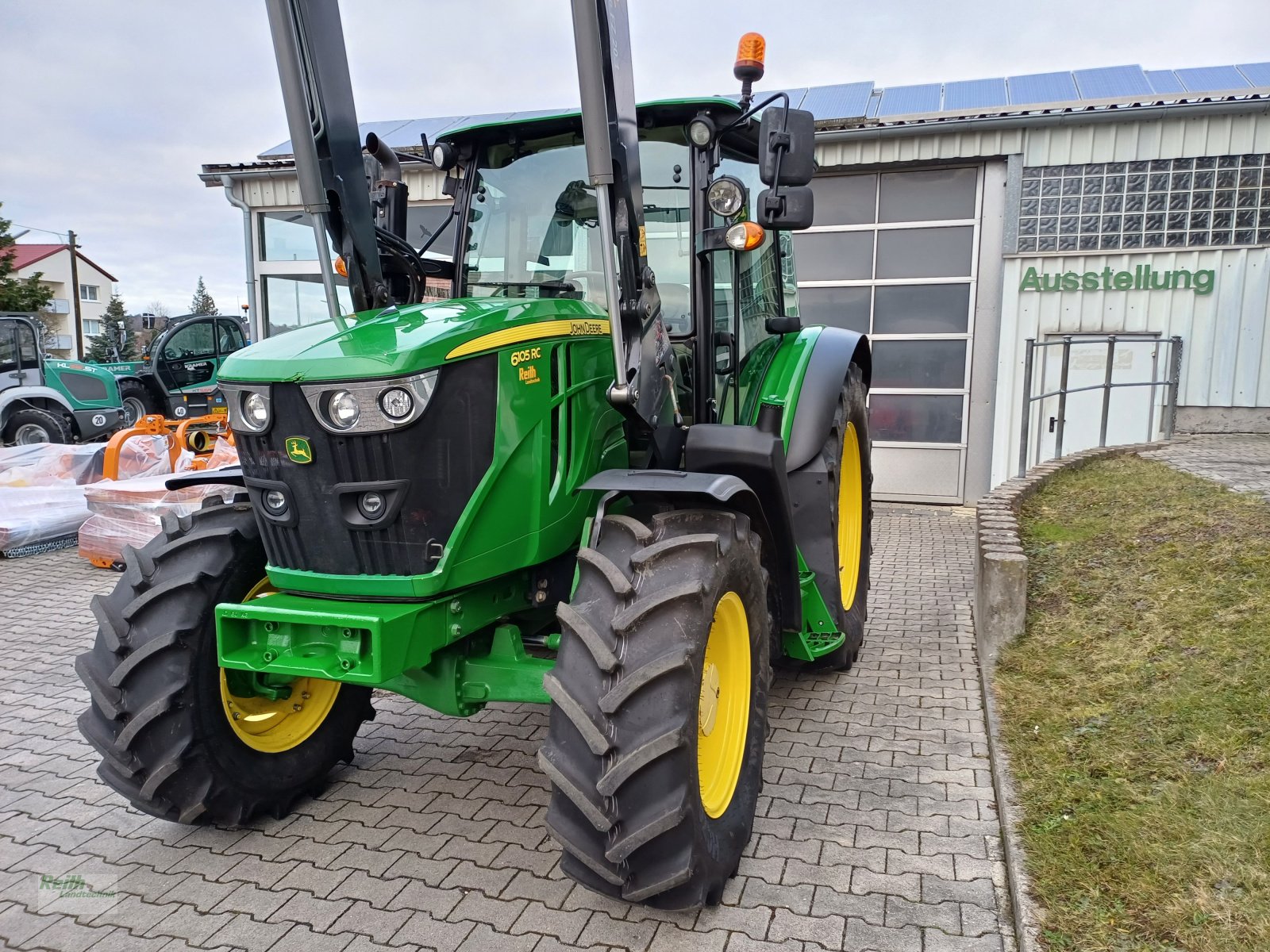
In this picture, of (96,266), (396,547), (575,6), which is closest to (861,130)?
(575,6)

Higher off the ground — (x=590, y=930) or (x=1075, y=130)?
(x=1075, y=130)

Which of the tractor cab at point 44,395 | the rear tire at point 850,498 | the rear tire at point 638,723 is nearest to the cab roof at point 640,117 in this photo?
the rear tire at point 850,498

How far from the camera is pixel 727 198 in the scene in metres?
3.28

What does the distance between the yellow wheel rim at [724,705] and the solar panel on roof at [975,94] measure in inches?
331

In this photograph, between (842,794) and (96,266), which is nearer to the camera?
(842,794)

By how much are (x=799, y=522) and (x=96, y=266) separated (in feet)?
271

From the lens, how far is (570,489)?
3.04m

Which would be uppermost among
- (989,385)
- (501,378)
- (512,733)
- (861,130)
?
(861,130)

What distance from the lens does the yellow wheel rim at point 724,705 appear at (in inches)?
111

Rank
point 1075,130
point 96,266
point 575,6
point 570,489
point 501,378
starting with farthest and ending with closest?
point 96,266 → point 1075,130 → point 570,489 → point 501,378 → point 575,6

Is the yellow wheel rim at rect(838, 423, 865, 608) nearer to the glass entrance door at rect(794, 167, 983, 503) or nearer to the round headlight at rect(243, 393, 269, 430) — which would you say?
the round headlight at rect(243, 393, 269, 430)

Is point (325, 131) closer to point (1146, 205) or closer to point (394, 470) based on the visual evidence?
point (394, 470)

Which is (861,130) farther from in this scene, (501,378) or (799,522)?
(501,378)

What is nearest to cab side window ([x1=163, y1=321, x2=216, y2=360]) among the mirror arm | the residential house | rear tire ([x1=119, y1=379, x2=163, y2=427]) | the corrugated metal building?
rear tire ([x1=119, y1=379, x2=163, y2=427])
